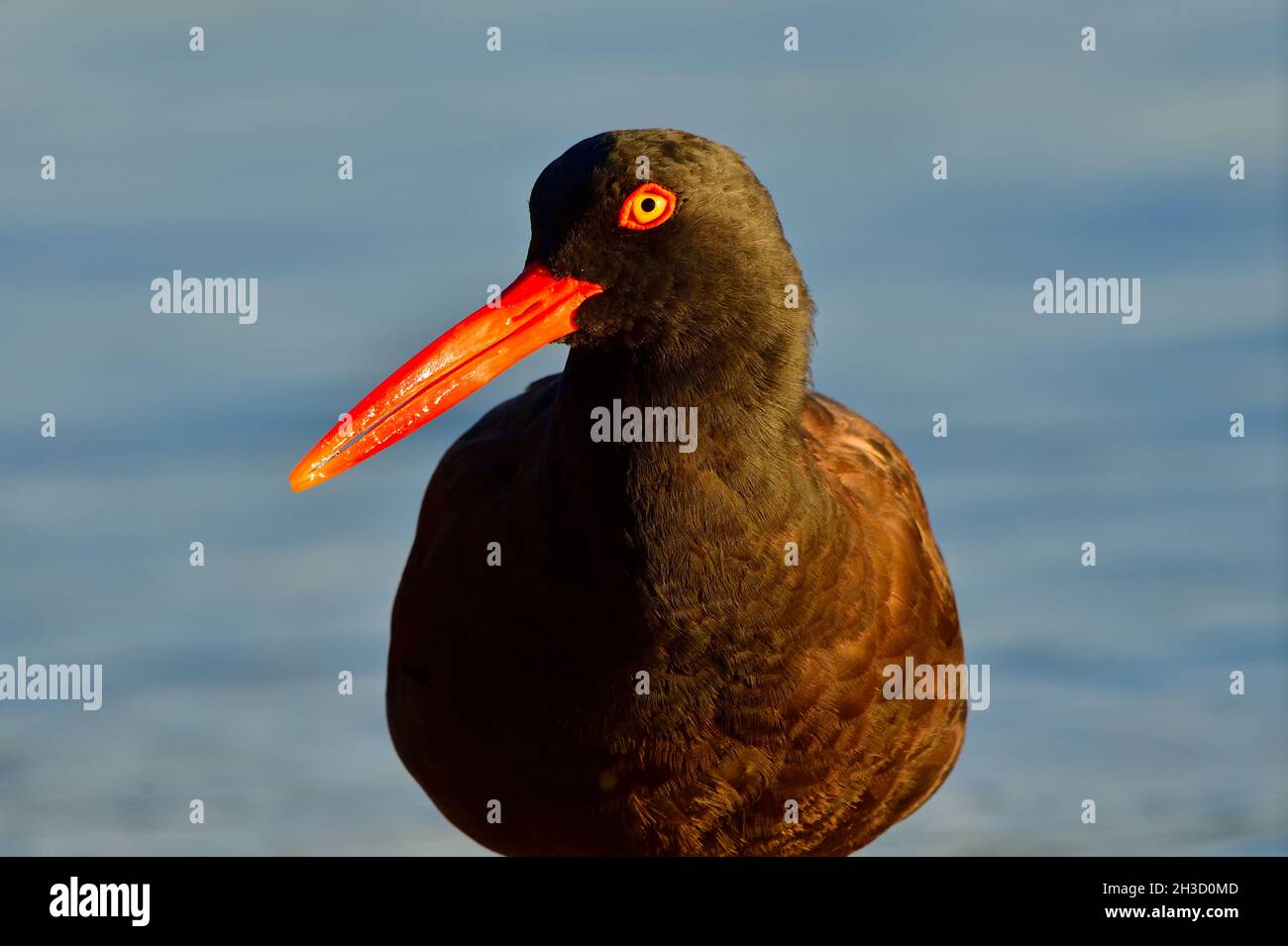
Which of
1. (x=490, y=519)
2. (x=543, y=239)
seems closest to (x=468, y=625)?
(x=490, y=519)

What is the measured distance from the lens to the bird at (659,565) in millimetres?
5516

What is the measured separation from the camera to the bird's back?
5.69 meters

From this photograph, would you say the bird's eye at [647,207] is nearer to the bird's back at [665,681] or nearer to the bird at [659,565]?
the bird at [659,565]

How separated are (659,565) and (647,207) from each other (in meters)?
1.05

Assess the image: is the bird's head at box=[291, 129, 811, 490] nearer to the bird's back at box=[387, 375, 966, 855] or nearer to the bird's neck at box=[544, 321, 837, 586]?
the bird's neck at box=[544, 321, 837, 586]

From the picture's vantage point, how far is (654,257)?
5.50 metres

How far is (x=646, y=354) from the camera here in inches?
218

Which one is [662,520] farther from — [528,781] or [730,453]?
[528,781]

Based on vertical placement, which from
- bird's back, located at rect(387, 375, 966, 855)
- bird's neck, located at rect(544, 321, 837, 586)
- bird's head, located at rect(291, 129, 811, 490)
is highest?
bird's head, located at rect(291, 129, 811, 490)

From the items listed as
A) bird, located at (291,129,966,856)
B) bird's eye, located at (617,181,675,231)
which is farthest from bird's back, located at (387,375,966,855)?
bird's eye, located at (617,181,675,231)

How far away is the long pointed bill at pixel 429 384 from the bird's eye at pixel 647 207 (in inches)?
12.4

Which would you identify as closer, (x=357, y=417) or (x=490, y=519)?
(x=357, y=417)

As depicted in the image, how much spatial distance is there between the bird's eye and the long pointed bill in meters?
0.31

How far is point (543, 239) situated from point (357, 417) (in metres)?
0.78
